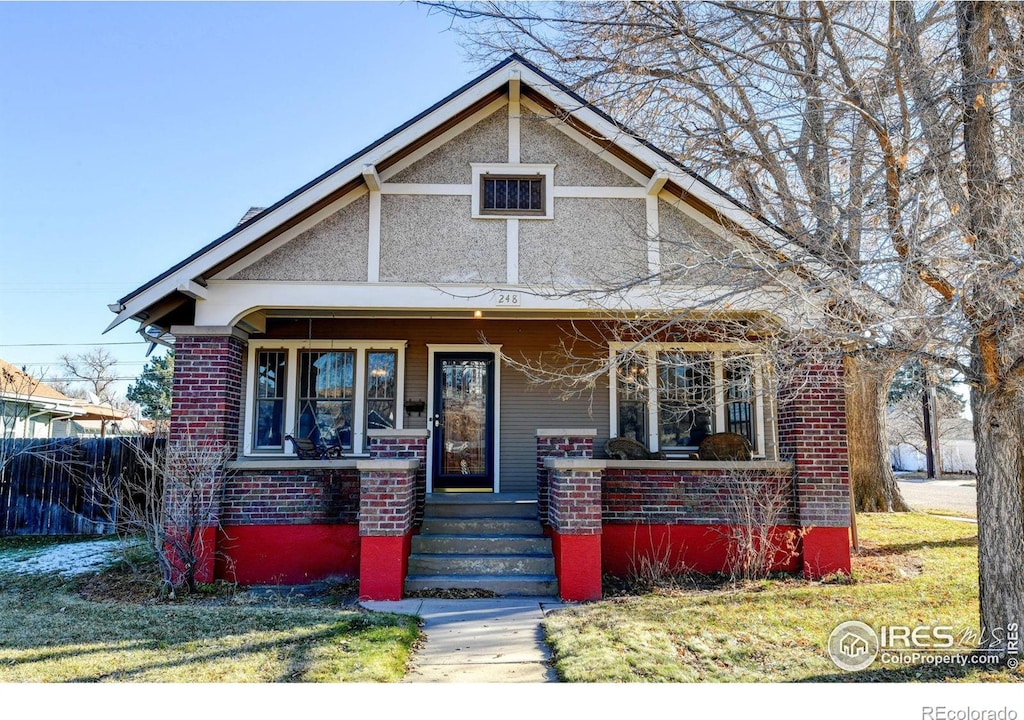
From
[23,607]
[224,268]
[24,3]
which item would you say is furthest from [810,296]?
[24,3]

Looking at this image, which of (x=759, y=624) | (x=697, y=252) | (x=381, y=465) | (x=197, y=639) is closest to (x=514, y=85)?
(x=697, y=252)

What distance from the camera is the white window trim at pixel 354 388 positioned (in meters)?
9.59

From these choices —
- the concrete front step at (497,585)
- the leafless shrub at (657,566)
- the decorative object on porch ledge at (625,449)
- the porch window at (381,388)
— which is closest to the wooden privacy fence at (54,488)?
the porch window at (381,388)

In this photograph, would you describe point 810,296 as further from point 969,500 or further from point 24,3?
point 969,500

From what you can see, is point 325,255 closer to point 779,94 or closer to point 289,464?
point 289,464

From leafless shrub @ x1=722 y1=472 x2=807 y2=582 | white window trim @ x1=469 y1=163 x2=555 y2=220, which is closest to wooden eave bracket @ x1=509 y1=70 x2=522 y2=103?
white window trim @ x1=469 y1=163 x2=555 y2=220

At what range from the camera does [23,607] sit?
6.44 meters

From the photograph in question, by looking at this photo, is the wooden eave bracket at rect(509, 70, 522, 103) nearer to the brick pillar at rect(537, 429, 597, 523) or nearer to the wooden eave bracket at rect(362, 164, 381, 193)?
the wooden eave bracket at rect(362, 164, 381, 193)

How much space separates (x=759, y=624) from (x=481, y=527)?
349 cm

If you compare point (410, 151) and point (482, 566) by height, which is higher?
point (410, 151)

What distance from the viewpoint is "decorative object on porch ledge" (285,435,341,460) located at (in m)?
8.93

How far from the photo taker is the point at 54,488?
39.0 ft

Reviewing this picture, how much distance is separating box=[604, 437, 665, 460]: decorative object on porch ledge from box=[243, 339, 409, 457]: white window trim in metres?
3.25

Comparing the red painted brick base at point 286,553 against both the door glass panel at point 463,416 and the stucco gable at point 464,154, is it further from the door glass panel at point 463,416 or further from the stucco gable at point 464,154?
the stucco gable at point 464,154
